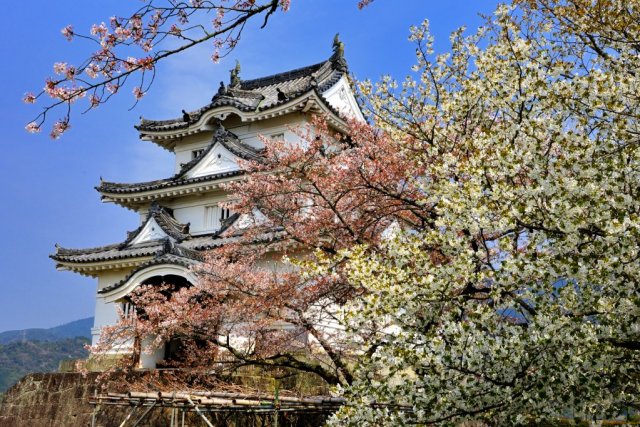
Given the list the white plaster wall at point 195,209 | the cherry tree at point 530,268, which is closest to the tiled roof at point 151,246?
the white plaster wall at point 195,209

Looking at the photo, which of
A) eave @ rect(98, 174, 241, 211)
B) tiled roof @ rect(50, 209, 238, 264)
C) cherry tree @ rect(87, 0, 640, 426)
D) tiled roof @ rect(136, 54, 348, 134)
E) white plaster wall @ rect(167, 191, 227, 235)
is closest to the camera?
cherry tree @ rect(87, 0, 640, 426)

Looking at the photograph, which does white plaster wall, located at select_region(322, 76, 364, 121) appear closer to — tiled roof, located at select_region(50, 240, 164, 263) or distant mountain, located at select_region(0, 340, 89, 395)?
tiled roof, located at select_region(50, 240, 164, 263)

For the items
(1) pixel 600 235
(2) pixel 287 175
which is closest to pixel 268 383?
(2) pixel 287 175

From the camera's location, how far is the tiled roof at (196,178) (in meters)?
20.4

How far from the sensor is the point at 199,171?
70.2 feet

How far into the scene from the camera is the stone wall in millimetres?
13227

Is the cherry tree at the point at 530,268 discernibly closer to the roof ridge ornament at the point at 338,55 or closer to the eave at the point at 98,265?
the eave at the point at 98,265

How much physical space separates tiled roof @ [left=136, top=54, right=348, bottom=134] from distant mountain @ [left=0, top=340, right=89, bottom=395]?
71190 mm

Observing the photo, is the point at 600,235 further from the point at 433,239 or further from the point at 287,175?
the point at 287,175

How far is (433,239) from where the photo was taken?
5.66 metres

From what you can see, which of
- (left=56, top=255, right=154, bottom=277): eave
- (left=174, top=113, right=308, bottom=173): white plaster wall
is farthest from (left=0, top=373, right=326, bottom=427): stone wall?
(left=174, top=113, right=308, bottom=173): white plaster wall

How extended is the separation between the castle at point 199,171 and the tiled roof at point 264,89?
0.16 feet

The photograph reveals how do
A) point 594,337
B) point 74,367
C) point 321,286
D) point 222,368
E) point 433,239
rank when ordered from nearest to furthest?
point 594,337 < point 433,239 < point 321,286 < point 222,368 < point 74,367

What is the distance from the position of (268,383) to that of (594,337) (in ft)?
33.2
